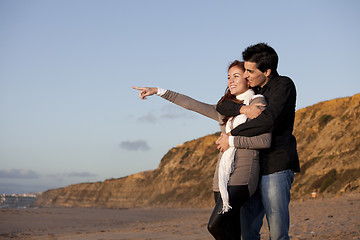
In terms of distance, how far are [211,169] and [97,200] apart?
2454cm

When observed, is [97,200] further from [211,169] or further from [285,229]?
[285,229]

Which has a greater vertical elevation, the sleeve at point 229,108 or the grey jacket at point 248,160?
the sleeve at point 229,108

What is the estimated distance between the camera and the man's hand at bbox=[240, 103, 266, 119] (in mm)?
3260

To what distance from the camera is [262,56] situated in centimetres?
338

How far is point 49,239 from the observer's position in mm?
11398

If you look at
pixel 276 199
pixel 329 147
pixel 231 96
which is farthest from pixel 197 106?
pixel 329 147

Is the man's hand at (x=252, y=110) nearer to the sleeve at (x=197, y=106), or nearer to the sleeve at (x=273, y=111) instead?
the sleeve at (x=273, y=111)

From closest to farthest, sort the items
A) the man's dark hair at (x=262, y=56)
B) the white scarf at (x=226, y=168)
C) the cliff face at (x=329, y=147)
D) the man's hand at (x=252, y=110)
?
the white scarf at (x=226, y=168), the man's hand at (x=252, y=110), the man's dark hair at (x=262, y=56), the cliff face at (x=329, y=147)

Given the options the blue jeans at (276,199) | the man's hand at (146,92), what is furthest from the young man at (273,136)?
the man's hand at (146,92)

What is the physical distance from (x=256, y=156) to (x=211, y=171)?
3694 cm

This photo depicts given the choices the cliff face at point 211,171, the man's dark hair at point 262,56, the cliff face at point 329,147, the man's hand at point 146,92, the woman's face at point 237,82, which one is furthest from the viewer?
Result: the cliff face at point 211,171

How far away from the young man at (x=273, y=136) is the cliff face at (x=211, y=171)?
1769 cm

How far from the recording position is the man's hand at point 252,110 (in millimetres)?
3260

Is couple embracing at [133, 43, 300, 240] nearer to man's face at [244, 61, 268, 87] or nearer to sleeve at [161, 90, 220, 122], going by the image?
man's face at [244, 61, 268, 87]
